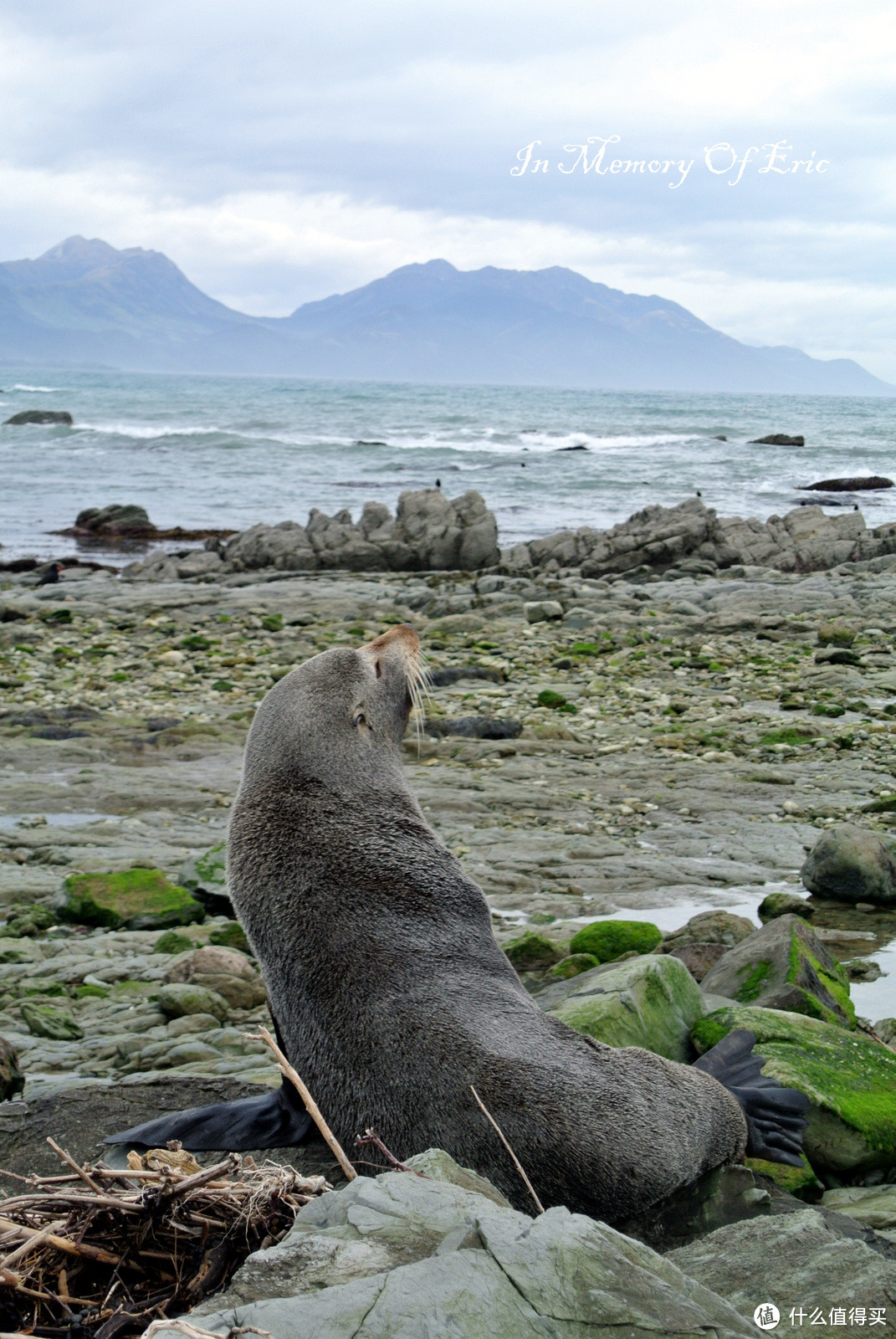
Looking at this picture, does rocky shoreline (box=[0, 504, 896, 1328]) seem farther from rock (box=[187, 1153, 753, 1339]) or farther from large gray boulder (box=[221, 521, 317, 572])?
large gray boulder (box=[221, 521, 317, 572])

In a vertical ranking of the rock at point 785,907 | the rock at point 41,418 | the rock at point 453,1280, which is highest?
the rock at point 41,418

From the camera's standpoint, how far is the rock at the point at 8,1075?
486 centimetres

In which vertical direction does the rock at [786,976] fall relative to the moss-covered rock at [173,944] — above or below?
above

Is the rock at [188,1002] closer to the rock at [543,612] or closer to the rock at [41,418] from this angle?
the rock at [543,612]

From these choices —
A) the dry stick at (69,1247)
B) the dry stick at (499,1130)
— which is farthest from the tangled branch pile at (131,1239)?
the dry stick at (499,1130)

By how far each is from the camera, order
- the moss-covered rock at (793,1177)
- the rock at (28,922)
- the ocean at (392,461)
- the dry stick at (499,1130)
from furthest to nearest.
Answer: the ocean at (392,461) < the rock at (28,922) < the moss-covered rock at (793,1177) < the dry stick at (499,1130)

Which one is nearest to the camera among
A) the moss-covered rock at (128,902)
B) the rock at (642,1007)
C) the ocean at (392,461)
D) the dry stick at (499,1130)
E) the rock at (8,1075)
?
the dry stick at (499,1130)

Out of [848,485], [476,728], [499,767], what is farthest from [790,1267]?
[848,485]

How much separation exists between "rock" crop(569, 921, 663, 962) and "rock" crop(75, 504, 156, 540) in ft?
86.7

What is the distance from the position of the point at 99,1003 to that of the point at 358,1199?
4213 mm

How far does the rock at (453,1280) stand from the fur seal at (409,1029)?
103cm

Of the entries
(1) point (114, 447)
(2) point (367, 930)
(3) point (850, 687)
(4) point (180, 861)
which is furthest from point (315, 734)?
(1) point (114, 447)

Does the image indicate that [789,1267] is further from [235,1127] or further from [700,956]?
[700,956]

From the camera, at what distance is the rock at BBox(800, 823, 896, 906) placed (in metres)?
7.01
